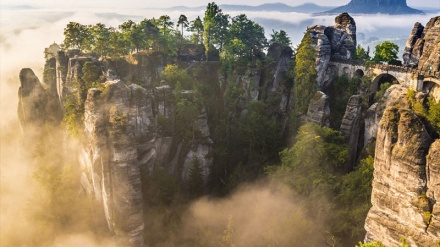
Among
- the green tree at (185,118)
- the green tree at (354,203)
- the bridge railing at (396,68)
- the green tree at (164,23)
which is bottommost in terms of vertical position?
the green tree at (354,203)

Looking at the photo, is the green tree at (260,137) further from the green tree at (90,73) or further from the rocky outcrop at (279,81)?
the green tree at (90,73)

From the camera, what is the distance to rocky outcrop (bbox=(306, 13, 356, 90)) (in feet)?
176

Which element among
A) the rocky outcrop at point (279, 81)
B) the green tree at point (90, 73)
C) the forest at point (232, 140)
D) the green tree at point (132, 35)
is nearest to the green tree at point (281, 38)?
the forest at point (232, 140)

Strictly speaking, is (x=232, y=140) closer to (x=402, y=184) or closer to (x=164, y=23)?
(x=164, y=23)

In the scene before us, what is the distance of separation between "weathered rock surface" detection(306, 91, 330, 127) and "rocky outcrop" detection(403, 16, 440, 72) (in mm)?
13104

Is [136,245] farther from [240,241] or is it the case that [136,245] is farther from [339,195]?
[339,195]

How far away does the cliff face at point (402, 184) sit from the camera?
22281 millimetres

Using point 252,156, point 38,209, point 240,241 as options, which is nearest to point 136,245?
point 240,241

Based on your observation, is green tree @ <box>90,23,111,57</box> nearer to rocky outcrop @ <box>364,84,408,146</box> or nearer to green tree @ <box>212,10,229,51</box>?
green tree @ <box>212,10,229,51</box>

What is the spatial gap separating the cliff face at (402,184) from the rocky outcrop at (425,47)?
2589 cm

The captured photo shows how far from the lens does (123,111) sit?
38.8m

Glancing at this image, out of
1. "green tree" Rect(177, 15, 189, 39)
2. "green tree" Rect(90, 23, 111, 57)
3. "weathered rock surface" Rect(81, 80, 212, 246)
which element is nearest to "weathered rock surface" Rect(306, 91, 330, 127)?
"weathered rock surface" Rect(81, 80, 212, 246)

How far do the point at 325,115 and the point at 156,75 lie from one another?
1054 inches

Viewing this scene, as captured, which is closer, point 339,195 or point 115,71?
point 339,195
